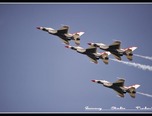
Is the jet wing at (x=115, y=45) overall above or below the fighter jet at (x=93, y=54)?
above

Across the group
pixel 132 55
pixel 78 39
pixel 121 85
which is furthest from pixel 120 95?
pixel 78 39

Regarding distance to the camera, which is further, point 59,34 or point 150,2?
point 59,34

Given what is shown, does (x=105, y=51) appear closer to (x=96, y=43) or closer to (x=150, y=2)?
(x=96, y=43)

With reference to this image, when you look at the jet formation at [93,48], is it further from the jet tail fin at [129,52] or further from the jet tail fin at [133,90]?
the jet tail fin at [133,90]

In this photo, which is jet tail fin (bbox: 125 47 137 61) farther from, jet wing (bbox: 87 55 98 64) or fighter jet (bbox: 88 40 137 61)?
jet wing (bbox: 87 55 98 64)

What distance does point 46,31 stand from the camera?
26.6 meters

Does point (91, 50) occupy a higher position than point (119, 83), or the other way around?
point (91, 50)

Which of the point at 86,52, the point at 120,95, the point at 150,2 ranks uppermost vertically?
the point at 150,2

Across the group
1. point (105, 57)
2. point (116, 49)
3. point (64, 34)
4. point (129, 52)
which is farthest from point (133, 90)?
point (64, 34)

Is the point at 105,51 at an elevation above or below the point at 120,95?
above

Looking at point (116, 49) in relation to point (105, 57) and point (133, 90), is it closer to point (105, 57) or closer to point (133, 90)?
point (105, 57)

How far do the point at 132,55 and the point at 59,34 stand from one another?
439 centimetres

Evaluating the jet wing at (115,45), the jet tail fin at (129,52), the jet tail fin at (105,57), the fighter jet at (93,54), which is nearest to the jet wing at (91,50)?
the fighter jet at (93,54)

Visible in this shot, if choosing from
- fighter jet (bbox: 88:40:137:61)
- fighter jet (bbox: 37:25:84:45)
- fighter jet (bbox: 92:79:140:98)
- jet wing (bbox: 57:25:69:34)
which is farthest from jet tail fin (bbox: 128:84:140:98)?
jet wing (bbox: 57:25:69:34)
